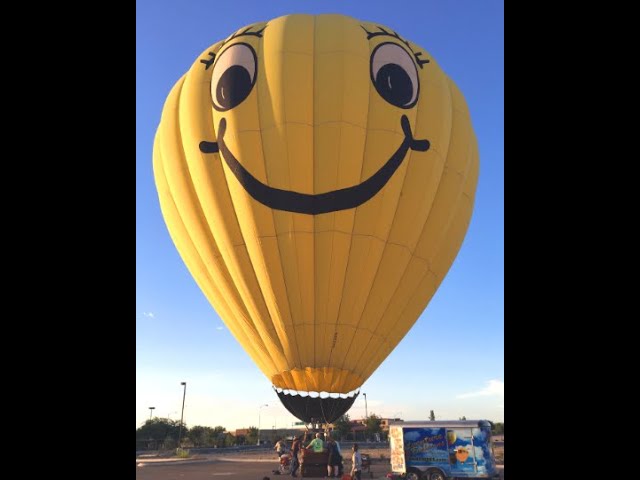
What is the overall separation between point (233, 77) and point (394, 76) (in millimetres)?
3411

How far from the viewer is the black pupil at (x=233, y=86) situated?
10.7m

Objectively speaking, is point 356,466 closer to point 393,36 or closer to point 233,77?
point 233,77

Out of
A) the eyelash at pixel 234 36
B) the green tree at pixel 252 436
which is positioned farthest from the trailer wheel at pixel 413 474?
the green tree at pixel 252 436

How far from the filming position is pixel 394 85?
10.8 meters

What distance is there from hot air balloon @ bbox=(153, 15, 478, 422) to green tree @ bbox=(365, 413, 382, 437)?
54.6 metres

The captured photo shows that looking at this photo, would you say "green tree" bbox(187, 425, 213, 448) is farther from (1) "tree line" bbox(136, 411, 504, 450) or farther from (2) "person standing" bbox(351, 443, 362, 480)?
(2) "person standing" bbox(351, 443, 362, 480)

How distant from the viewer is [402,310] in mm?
11594

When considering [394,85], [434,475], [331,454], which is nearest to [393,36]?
[394,85]

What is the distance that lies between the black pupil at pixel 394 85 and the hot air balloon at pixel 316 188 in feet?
0.10

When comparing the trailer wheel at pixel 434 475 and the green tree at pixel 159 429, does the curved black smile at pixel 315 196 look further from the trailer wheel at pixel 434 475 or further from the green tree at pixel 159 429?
the green tree at pixel 159 429

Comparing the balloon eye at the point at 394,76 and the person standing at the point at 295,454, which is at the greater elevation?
the balloon eye at the point at 394,76
